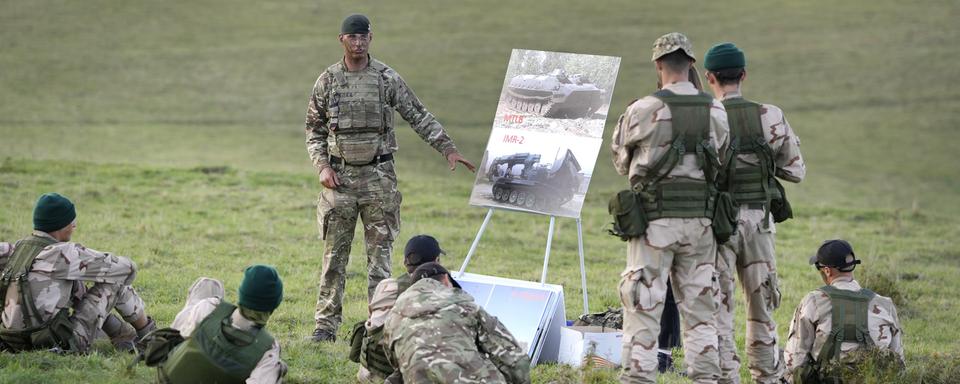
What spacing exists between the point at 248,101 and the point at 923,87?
2706cm

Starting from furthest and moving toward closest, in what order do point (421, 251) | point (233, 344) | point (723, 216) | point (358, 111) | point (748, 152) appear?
point (358, 111) → point (748, 152) → point (421, 251) → point (723, 216) → point (233, 344)

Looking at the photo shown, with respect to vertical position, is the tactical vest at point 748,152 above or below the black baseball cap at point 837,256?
above

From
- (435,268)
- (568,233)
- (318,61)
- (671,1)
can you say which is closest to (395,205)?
(435,268)

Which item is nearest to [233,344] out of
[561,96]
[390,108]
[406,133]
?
[390,108]

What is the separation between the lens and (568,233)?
19.5m

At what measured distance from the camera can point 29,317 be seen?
29.5 feet

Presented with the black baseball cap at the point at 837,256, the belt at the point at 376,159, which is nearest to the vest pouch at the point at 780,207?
the black baseball cap at the point at 837,256

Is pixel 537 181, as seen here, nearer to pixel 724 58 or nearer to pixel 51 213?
pixel 724 58

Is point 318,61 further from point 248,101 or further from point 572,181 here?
point 572,181

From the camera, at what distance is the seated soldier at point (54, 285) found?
8883 millimetres

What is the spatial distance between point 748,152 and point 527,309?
2542 mm

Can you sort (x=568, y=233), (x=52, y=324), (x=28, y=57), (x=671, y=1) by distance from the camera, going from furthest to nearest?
1. (x=671, y=1)
2. (x=28, y=57)
3. (x=568, y=233)
4. (x=52, y=324)

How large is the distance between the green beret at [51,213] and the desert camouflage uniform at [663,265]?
4.45m

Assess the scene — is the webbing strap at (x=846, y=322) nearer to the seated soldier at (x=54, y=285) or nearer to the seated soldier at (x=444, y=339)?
the seated soldier at (x=444, y=339)
